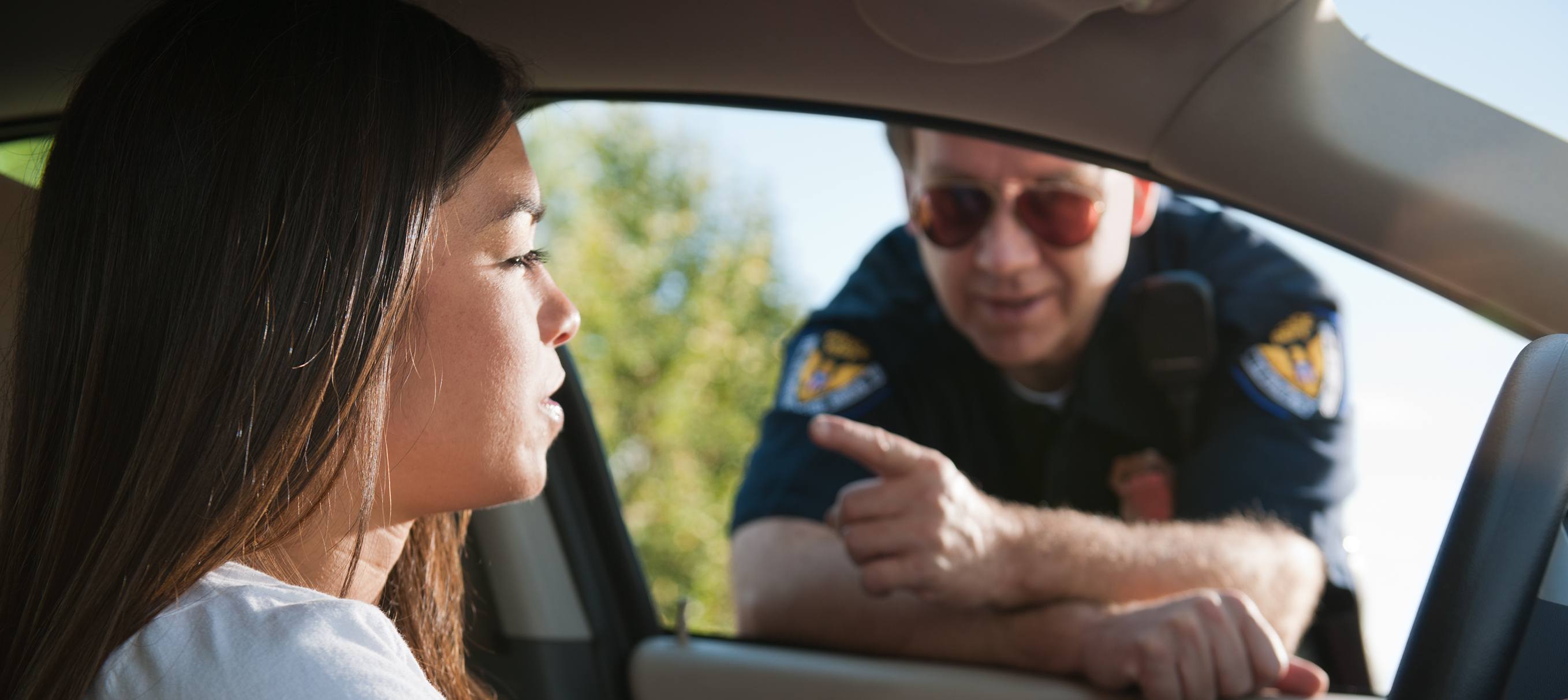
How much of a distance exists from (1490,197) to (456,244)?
0.96 m

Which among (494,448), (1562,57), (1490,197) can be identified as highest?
(1562,57)

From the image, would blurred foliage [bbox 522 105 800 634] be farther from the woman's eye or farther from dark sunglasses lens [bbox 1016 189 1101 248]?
the woman's eye

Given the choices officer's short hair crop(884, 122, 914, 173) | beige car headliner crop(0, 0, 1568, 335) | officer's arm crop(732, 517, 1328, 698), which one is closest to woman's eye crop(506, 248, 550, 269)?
beige car headliner crop(0, 0, 1568, 335)

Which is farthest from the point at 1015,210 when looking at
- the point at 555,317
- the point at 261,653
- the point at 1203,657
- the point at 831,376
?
the point at 261,653

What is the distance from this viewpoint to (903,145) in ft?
7.63

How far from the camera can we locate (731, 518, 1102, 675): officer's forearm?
181 centimetres

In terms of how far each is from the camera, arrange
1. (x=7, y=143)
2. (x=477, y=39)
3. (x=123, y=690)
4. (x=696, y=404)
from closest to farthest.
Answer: (x=123, y=690) → (x=477, y=39) → (x=7, y=143) → (x=696, y=404)

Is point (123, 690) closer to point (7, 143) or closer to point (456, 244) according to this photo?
point (456, 244)

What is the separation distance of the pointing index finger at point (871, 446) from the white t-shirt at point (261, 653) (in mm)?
834

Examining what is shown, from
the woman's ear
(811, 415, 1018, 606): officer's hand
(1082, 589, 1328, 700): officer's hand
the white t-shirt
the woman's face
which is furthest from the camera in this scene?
the woman's ear

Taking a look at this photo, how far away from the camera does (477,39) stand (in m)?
1.35

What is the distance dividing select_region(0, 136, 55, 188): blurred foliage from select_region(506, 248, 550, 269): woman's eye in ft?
1.66

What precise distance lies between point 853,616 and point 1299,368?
34.8 inches

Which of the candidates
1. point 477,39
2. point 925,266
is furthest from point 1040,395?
point 477,39
